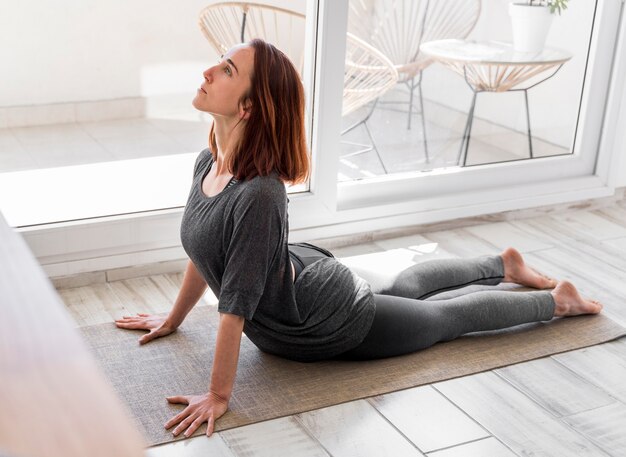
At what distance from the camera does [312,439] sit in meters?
2.09

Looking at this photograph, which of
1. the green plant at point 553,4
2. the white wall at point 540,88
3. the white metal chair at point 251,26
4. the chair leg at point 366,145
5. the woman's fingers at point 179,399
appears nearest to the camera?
the woman's fingers at point 179,399

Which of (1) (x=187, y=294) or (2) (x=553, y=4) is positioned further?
(2) (x=553, y=4)

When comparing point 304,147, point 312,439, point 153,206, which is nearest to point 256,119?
point 304,147

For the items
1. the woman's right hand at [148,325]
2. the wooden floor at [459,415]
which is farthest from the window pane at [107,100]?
the woman's right hand at [148,325]

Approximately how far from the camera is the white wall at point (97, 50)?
2584 millimetres

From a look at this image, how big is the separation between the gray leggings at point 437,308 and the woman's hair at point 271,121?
0.47 metres

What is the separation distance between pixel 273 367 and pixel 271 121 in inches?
27.4

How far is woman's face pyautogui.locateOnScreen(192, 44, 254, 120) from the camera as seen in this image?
2.09m

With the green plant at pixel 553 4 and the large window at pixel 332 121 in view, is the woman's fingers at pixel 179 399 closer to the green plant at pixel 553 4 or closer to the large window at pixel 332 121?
the large window at pixel 332 121

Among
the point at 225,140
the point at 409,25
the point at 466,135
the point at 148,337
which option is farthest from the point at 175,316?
the point at 466,135

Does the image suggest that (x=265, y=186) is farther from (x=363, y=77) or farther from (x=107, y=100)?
(x=363, y=77)

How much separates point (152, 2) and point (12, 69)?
1.52 feet

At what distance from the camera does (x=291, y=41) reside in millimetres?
3004

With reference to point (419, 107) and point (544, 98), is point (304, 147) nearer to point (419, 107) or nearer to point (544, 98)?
point (419, 107)
